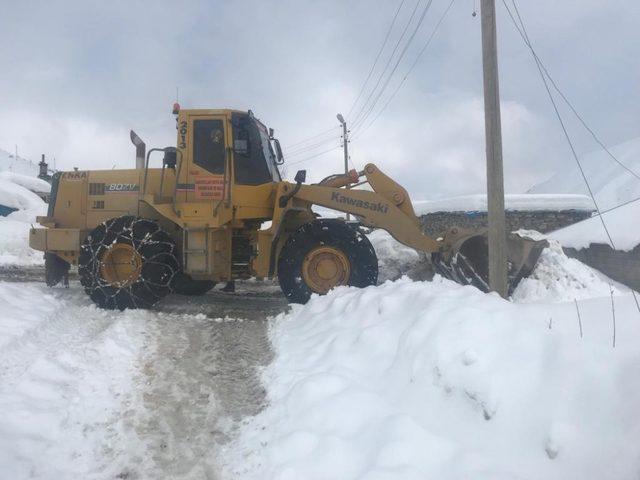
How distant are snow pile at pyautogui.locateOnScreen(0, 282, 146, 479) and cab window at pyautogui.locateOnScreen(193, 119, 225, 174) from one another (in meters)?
2.53

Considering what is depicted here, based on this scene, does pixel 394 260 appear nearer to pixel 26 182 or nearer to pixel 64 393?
pixel 64 393

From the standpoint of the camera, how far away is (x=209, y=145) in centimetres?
742

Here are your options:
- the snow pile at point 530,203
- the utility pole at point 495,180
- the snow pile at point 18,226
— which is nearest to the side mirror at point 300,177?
the utility pole at point 495,180

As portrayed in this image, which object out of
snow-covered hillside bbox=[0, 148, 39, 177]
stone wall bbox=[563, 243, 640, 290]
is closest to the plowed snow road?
stone wall bbox=[563, 243, 640, 290]

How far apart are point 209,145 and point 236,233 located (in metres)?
1.41

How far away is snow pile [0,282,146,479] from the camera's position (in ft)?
9.60

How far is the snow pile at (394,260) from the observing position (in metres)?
9.74

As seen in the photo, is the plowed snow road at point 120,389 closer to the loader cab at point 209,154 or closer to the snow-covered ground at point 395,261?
the loader cab at point 209,154

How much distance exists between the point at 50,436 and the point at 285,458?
1.53m

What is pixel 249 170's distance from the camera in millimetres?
7547

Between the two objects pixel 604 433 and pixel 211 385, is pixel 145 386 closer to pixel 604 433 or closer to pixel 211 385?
pixel 211 385

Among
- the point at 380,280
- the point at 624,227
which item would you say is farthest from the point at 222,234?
the point at 624,227

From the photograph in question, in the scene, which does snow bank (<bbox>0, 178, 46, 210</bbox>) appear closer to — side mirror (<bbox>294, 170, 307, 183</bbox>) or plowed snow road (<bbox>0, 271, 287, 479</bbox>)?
plowed snow road (<bbox>0, 271, 287, 479</bbox>)

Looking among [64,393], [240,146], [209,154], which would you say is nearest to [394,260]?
[240,146]
